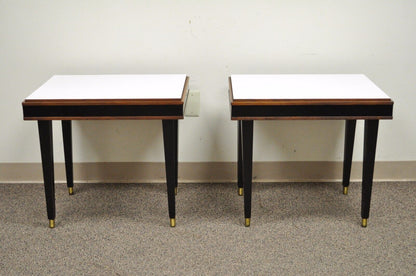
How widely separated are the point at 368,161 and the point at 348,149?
0.31 m

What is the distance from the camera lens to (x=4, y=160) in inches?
103

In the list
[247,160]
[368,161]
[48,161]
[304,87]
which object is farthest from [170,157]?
[368,161]

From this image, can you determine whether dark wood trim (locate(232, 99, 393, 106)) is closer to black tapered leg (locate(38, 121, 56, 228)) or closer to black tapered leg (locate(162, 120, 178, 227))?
black tapered leg (locate(162, 120, 178, 227))

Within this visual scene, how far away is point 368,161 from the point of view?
218 centimetres

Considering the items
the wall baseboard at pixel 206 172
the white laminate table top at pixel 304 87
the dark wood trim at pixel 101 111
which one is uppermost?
the white laminate table top at pixel 304 87

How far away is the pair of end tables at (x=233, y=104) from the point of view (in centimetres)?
203

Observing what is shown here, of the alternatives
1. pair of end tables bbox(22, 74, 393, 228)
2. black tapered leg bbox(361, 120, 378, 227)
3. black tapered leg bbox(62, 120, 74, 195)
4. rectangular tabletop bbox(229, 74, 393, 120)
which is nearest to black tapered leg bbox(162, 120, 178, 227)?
pair of end tables bbox(22, 74, 393, 228)

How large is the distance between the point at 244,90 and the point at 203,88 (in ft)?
1.27

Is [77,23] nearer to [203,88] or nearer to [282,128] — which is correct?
[203,88]

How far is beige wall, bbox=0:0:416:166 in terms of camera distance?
2.38m

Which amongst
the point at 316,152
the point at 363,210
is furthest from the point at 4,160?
the point at 363,210

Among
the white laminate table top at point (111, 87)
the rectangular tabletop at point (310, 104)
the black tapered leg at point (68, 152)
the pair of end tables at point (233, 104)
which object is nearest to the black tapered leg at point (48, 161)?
the pair of end tables at point (233, 104)

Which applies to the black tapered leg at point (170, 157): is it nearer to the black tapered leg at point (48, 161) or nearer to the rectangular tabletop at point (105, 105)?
the rectangular tabletop at point (105, 105)

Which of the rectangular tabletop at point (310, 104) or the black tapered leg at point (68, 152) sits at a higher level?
the rectangular tabletop at point (310, 104)
